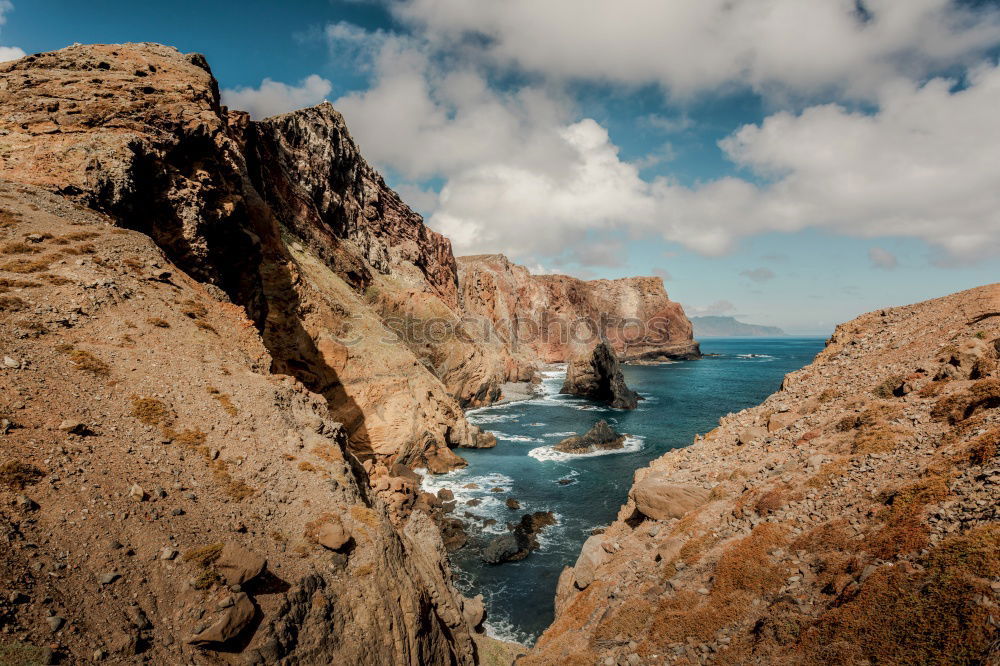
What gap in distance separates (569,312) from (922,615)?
166204mm

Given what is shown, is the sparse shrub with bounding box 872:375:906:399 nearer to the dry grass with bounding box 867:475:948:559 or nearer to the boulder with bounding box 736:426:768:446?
the boulder with bounding box 736:426:768:446

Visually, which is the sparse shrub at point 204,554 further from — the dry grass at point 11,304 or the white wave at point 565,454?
the white wave at point 565,454

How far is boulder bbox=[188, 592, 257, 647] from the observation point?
29.0 ft

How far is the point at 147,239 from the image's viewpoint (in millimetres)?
20000

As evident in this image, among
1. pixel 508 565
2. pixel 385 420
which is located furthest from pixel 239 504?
pixel 385 420

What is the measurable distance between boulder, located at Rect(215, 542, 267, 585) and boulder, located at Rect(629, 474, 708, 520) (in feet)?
48.6

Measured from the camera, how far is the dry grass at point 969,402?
12578 mm

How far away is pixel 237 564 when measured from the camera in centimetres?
1048

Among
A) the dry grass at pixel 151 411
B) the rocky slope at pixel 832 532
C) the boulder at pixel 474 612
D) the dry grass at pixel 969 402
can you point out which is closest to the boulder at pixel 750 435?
the rocky slope at pixel 832 532

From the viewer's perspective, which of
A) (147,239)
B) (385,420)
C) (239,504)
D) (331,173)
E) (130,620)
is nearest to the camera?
(130,620)

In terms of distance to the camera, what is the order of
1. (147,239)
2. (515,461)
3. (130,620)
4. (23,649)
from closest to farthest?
(23,649), (130,620), (147,239), (515,461)

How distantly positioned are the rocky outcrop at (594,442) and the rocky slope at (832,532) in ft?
105

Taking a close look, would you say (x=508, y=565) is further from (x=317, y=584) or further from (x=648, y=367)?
(x=648, y=367)

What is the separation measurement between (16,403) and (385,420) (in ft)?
108
